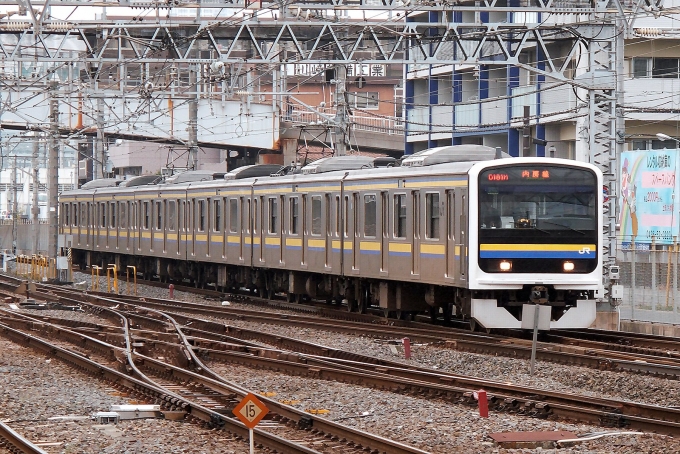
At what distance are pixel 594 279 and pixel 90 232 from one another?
86.0ft

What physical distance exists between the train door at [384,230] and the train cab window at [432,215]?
61.9 inches

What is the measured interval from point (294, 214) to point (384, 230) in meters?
4.65

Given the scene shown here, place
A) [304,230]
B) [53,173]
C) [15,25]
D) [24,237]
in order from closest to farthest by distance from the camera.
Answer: [304,230] → [15,25] → [53,173] → [24,237]

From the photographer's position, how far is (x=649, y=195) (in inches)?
1324

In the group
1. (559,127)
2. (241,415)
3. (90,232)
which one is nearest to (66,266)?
(90,232)

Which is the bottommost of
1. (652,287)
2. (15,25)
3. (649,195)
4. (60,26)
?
(652,287)

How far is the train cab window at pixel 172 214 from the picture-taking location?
33.1 metres

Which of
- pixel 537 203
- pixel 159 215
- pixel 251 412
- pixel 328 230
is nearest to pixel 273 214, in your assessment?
pixel 328 230

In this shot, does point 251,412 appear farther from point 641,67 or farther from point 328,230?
point 641,67

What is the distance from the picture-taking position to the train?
58.1 feet

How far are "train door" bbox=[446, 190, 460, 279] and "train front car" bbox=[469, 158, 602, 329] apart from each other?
0.48m

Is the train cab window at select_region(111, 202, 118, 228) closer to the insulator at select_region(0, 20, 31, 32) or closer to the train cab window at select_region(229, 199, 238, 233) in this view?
the train cab window at select_region(229, 199, 238, 233)

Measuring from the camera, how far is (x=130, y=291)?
3244 cm

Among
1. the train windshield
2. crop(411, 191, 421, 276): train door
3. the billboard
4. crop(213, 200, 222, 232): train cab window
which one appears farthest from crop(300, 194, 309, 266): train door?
the billboard
